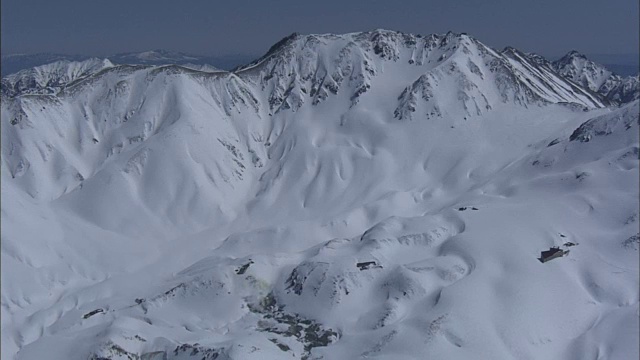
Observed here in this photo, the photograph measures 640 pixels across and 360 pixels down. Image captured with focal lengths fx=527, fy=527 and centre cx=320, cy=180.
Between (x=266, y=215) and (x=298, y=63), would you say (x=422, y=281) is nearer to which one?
(x=266, y=215)

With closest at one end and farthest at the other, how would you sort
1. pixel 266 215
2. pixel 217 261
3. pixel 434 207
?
pixel 217 261, pixel 434 207, pixel 266 215

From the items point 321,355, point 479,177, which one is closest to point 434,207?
point 479,177

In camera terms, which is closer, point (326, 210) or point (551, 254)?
point (551, 254)

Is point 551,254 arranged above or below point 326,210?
above

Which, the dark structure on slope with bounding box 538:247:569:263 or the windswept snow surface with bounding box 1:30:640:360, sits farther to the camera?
the dark structure on slope with bounding box 538:247:569:263

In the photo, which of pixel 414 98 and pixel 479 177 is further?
pixel 414 98

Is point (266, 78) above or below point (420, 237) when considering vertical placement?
above

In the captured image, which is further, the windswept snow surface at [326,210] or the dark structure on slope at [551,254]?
the dark structure on slope at [551,254]

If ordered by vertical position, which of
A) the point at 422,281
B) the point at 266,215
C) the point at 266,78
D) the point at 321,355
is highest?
the point at 266,78
